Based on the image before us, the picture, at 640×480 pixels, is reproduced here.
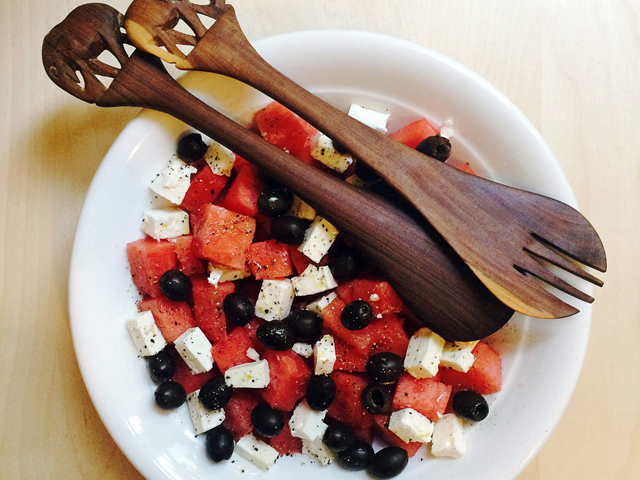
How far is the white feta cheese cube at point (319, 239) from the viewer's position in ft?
3.46

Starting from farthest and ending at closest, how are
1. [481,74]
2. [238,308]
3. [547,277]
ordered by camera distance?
1. [481,74]
2. [238,308]
3. [547,277]

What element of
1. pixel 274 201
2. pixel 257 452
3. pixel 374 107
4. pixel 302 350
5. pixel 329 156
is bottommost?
pixel 257 452

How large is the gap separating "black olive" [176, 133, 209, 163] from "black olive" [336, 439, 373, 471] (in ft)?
2.54

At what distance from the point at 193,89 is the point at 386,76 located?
1.43 ft

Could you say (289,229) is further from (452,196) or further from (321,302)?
(452,196)

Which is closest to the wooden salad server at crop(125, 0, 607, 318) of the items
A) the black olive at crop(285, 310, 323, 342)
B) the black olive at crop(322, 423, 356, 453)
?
the black olive at crop(285, 310, 323, 342)

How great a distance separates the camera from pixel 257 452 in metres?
1.09

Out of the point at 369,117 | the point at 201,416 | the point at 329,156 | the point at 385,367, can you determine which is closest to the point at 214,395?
the point at 201,416

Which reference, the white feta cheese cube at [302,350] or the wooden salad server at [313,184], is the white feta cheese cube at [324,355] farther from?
the wooden salad server at [313,184]

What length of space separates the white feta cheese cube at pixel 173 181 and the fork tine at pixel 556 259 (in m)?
0.78

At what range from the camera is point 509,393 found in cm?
109

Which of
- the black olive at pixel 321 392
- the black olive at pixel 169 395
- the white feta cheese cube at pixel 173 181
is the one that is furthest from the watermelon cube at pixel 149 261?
the black olive at pixel 321 392

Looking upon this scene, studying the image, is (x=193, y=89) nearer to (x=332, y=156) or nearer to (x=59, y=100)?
(x=332, y=156)

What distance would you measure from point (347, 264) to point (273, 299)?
193mm
